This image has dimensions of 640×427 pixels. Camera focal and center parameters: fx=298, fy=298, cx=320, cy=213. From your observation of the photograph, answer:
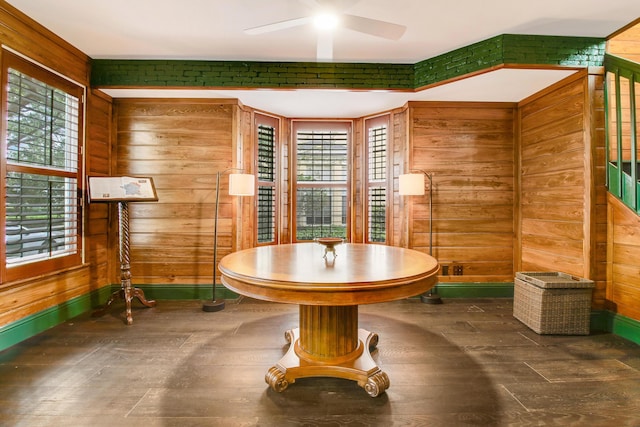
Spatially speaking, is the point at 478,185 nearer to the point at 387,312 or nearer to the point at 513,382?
the point at 387,312

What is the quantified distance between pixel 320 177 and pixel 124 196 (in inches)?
92.9

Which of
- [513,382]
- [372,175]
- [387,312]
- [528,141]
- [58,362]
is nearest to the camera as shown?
[513,382]

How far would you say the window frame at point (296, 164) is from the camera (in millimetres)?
4207

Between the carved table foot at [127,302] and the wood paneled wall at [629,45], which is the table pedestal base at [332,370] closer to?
the carved table foot at [127,302]

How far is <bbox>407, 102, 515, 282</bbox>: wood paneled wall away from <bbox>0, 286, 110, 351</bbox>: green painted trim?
3638mm

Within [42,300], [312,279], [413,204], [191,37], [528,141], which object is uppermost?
[191,37]

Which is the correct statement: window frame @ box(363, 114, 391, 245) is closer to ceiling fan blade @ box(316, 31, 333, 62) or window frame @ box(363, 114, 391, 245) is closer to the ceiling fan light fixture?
ceiling fan blade @ box(316, 31, 333, 62)

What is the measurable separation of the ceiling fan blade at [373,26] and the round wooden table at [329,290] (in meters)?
1.56

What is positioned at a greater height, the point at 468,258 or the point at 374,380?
the point at 468,258

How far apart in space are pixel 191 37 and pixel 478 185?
3512 mm

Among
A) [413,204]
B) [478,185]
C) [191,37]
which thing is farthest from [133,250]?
[478,185]

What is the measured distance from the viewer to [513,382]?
73.4 inches

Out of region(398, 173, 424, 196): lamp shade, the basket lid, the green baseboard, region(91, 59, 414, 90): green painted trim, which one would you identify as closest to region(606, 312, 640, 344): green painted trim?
the green baseboard

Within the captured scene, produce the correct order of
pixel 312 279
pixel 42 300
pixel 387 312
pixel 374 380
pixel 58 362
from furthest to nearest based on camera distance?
pixel 387 312
pixel 42 300
pixel 58 362
pixel 374 380
pixel 312 279
